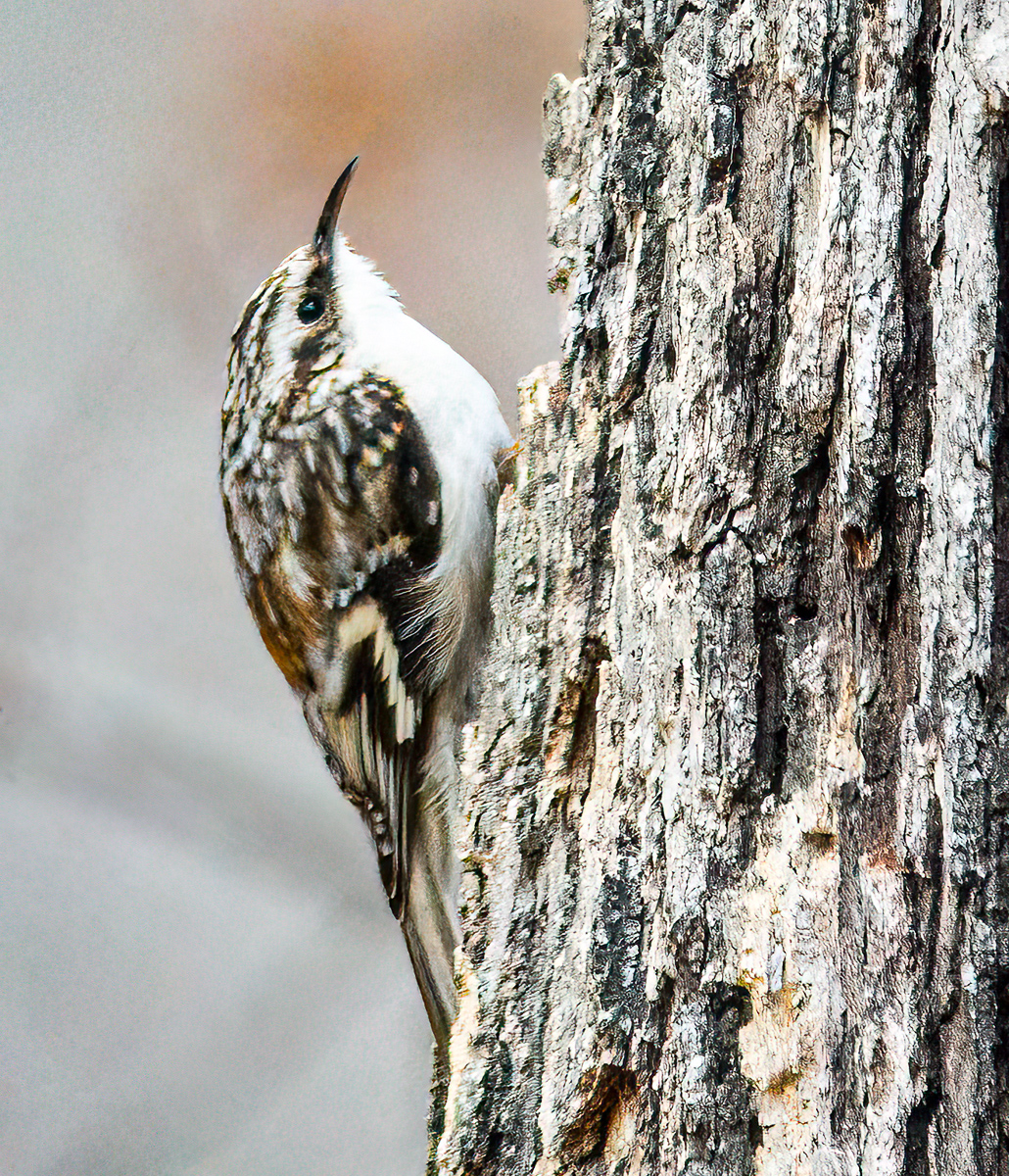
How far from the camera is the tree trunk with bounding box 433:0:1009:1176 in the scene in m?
0.56

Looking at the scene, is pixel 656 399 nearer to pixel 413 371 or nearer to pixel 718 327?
pixel 718 327

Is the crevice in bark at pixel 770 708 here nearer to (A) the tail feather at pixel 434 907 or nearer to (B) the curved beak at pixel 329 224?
(A) the tail feather at pixel 434 907

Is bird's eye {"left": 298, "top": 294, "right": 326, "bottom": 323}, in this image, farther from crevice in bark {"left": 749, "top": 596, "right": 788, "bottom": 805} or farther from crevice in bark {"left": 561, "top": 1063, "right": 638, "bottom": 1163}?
crevice in bark {"left": 561, "top": 1063, "right": 638, "bottom": 1163}

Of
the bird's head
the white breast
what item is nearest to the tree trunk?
the white breast

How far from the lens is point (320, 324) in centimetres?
113

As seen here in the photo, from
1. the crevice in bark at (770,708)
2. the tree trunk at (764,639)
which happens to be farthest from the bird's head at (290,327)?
the crevice in bark at (770,708)

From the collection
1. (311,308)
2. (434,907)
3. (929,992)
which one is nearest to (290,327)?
(311,308)

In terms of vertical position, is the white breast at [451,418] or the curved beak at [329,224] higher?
the curved beak at [329,224]

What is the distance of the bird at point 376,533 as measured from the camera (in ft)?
3.36

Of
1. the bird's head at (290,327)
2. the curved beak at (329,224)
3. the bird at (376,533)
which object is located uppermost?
the curved beak at (329,224)

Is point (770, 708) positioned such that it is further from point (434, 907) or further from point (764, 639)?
point (434, 907)

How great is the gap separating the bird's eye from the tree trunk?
443 mm

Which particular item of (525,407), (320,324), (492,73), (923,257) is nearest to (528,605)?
(525,407)

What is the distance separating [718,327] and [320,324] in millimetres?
605
